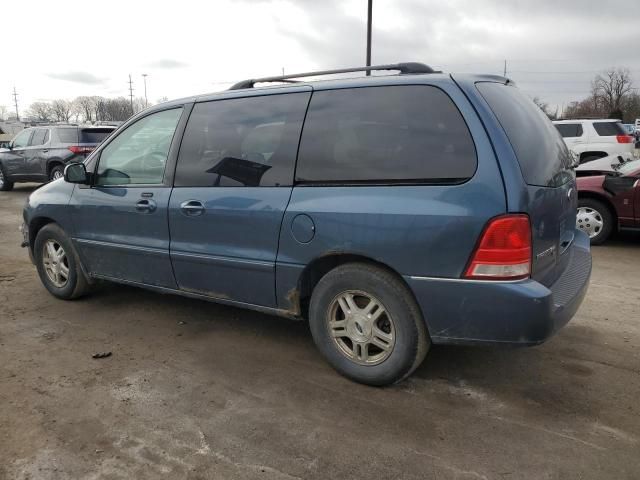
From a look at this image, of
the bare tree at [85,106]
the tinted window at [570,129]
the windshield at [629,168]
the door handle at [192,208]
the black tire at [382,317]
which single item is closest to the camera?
the black tire at [382,317]

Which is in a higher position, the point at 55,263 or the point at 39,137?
the point at 39,137

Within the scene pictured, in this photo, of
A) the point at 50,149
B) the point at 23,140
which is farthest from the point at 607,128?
the point at 23,140

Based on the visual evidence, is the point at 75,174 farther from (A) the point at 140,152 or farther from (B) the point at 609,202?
(B) the point at 609,202

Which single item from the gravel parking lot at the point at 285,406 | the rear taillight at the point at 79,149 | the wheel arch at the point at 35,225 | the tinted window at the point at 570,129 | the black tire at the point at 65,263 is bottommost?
the gravel parking lot at the point at 285,406

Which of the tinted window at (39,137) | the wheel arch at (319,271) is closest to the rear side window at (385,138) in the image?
the wheel arch at (319,271)

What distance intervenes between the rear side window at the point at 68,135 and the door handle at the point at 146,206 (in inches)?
439

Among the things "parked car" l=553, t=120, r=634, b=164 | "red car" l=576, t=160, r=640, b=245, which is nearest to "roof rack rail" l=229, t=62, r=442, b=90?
"red car" l=576, t=160, r=640, b=245

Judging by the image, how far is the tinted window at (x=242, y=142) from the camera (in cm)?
341

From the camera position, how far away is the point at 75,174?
438 centimetres

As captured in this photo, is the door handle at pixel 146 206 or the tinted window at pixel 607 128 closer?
the door handle at pixel 146 206

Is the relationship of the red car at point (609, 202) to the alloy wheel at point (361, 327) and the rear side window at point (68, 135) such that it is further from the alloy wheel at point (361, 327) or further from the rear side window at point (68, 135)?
the rear side window at point (68, 135)

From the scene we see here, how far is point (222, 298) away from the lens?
3.80m

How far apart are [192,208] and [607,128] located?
1342 centimetres

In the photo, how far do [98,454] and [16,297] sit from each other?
3.17m
